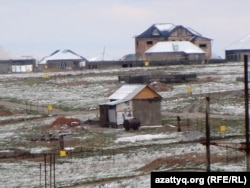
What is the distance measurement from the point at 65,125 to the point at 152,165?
16.8m

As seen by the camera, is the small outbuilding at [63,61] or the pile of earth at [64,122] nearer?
the pile of earth at [64,122]

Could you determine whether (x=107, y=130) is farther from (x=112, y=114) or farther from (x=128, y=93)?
(x=128, y=93)

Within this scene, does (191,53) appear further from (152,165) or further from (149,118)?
(152,165)

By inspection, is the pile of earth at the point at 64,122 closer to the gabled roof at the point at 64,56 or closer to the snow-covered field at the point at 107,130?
the snow-covered field at the point at 107,130

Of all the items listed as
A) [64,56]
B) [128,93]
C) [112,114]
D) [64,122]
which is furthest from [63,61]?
[112,114]

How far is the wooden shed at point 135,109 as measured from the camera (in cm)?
4688

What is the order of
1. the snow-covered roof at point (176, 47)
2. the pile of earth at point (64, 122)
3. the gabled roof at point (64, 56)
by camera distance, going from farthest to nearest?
the gabled roof at point (64, 56)
the snow-covered roof at point (176, 47)
the pile of earth at point (64, 122)

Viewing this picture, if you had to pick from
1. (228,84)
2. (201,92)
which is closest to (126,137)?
(201,92)

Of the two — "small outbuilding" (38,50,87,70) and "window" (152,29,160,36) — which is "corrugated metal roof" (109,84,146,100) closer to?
"small outbuilding" (38,50,87,70)

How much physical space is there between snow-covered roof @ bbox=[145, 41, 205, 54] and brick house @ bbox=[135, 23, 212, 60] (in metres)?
3.30

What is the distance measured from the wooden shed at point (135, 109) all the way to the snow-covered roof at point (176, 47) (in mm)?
53877

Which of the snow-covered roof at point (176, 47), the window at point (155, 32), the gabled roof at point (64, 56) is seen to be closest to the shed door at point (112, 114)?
the snow-covered roof at point (176, 47)

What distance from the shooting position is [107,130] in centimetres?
4534

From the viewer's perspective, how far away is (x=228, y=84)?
68250mm
